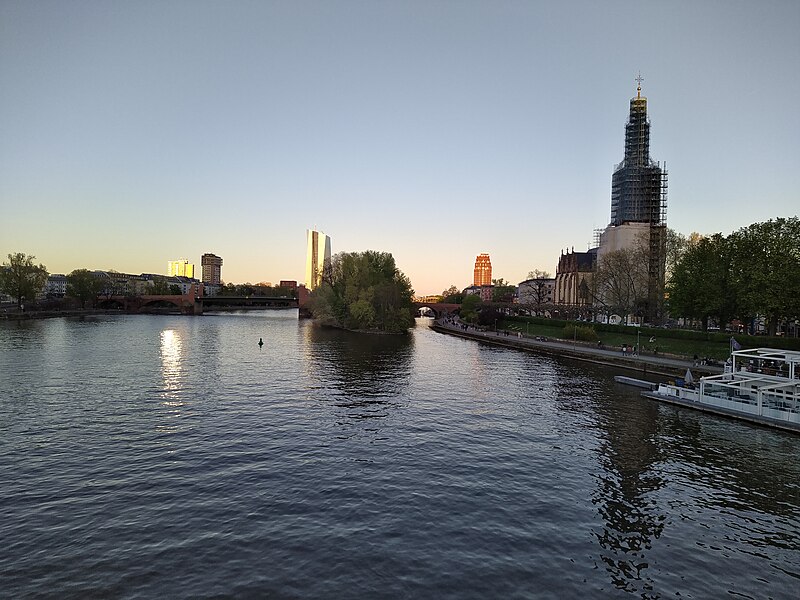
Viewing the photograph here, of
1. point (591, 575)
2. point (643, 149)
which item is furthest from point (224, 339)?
point (643, 149)

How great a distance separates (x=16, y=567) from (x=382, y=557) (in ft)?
38.3

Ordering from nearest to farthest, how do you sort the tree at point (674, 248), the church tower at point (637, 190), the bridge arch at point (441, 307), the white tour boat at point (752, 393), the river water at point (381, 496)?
the river water at point (381, 496) → the white tour boat at point (752, 393) → the tree at point (674, 248) → the church tower at point (637, 190) → the bridge arch at point (441, 307)

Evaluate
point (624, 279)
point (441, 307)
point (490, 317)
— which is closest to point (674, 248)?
point (624, 279)

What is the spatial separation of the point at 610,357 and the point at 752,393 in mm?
27535

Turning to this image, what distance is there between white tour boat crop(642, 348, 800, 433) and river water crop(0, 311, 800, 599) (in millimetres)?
1719

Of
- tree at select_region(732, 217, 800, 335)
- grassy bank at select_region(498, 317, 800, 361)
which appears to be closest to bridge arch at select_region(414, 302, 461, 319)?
grassy bank at select_region(498, 317, 800, 361)

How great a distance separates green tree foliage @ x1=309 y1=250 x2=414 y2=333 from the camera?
10838cm

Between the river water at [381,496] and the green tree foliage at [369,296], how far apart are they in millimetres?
63743

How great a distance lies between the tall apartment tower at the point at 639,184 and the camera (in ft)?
440

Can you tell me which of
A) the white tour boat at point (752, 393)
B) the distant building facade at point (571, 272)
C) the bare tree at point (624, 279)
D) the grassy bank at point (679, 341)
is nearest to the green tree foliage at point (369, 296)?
the grassy bank at point (679, 341)

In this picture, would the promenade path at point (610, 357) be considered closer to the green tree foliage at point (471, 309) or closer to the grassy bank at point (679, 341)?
the grassy bank at point (679, 341)

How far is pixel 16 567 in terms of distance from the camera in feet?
51.6

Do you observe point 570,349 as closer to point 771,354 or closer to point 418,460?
point 771,354

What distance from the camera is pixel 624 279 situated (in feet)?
318
